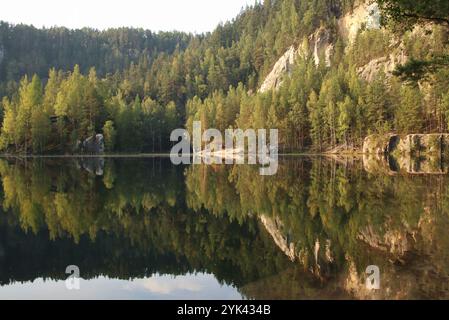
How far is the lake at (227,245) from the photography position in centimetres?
990

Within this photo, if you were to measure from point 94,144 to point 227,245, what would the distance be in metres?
Answer: 96.6

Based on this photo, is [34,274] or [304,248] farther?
[304,248]

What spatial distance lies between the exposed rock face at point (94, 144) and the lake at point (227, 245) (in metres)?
83.4

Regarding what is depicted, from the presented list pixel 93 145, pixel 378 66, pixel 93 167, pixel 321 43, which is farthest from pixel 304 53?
pixel 93 167

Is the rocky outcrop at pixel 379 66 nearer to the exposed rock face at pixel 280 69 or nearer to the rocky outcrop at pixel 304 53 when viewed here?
the rocky outcrop at pixel 304 53

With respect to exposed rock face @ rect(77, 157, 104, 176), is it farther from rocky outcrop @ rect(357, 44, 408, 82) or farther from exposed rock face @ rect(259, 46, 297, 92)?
exposed rock face @ rect(259, 46, 297, 92)

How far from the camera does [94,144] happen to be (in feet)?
347

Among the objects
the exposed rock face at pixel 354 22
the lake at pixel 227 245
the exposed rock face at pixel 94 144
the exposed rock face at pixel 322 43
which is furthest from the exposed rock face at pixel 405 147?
the exposed rock face at pixel 94 144

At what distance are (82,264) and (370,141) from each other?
278 ft

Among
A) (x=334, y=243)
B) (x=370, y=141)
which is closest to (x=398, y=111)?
(x=370, y=141)

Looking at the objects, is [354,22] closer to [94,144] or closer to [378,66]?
[378,66]

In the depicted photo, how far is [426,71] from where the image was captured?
1972 cm
